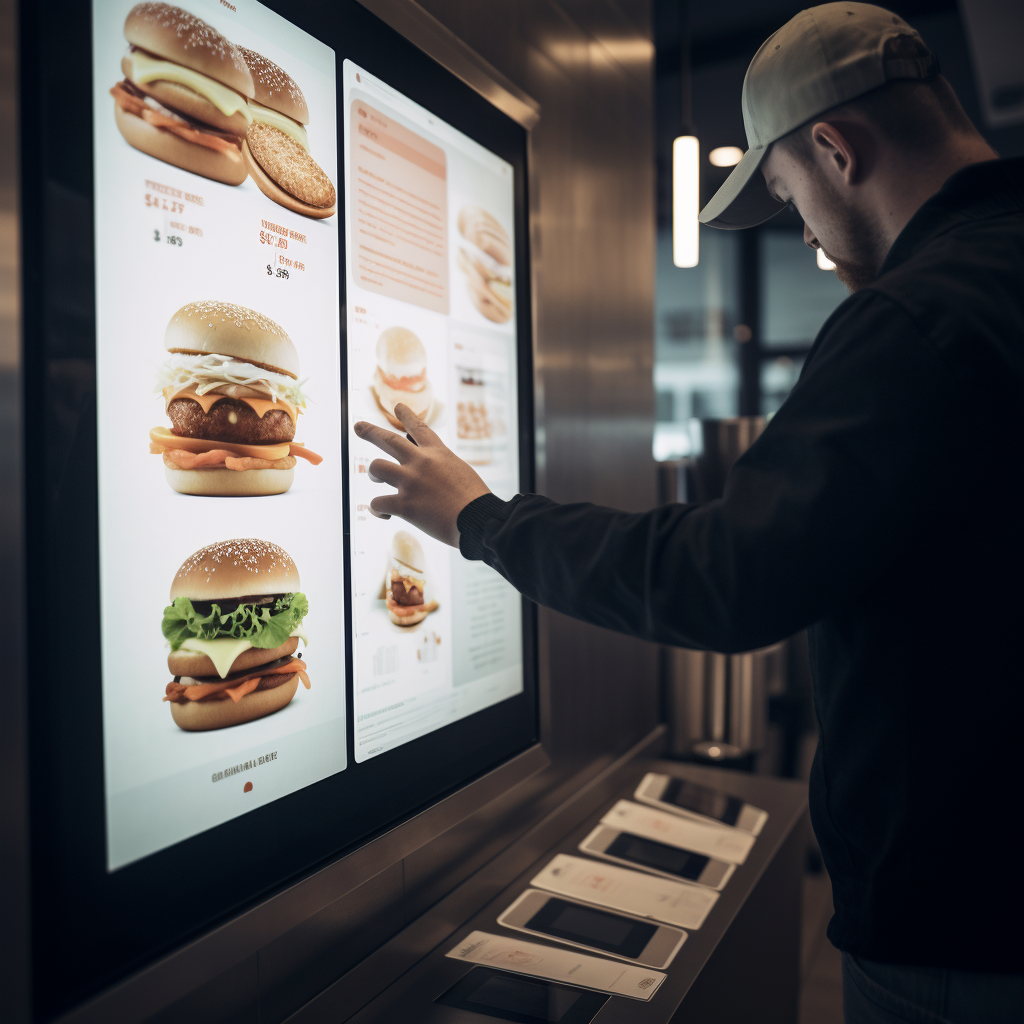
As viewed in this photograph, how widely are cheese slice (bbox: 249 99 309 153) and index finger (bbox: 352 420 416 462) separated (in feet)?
1.18

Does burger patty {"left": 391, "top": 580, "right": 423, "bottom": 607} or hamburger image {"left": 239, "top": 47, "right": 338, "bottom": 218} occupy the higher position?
hamburger image {"left": 239, "top": 47, "right": 338, "bottom": 218}

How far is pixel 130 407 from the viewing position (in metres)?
0.77

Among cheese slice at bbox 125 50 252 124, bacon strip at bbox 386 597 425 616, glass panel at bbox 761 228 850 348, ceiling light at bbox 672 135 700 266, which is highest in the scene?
glass panel at bbox 761 228 850 348

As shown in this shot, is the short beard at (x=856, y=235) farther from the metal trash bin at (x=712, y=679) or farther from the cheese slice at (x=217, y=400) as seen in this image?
the metal trash bin at (x=712, y=679)

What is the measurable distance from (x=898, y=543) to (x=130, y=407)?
0.74 metres

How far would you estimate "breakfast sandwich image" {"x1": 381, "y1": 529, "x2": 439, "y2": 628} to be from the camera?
116cm

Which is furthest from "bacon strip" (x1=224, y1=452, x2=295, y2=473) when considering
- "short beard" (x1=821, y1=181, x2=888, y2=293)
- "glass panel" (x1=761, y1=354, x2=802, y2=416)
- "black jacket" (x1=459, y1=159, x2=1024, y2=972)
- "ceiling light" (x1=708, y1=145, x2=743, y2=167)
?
"glass panel" (x1=761, y1=354, x2=802, y2=416)

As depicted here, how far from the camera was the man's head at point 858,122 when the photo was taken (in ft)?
3.00

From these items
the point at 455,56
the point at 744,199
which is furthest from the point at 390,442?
the point at 455,56

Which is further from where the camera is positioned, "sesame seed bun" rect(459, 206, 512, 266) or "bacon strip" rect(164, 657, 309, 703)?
"sesame seed bun" rect(459, 206, 512, 266)

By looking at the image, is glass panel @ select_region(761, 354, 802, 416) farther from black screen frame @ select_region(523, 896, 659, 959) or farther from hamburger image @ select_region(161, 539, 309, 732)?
hamburger image @ select_region(161, 539, 309, 732)

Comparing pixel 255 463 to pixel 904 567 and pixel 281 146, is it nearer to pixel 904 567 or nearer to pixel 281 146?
pixel 281 146

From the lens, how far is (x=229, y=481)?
0.88 metres

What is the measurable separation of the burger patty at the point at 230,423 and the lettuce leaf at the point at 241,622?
176 mm
